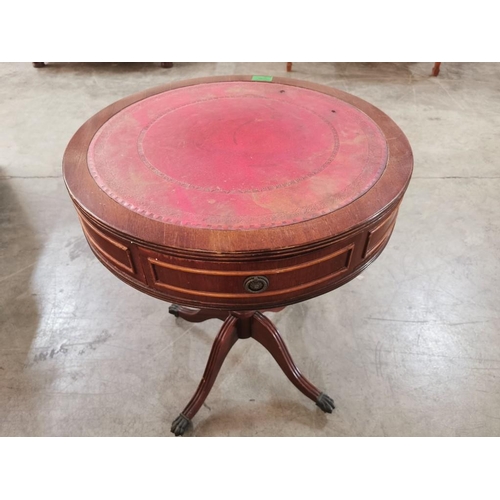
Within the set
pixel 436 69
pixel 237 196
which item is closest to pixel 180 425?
pixel 237 196

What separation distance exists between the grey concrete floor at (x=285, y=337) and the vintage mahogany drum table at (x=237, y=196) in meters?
0.75

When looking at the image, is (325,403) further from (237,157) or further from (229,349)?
(237,157)

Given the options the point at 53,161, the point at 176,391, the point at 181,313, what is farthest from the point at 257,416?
the point at 53,161

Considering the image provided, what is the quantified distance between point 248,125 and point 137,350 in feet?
3.60

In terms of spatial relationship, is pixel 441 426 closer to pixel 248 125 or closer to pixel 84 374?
pixel 248 125

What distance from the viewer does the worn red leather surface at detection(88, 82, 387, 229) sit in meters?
0.93

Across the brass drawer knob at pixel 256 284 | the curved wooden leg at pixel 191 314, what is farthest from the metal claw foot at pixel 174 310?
the brass drawer knob at pixel 256 284

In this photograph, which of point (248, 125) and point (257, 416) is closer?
point (248, 125)

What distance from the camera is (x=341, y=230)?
0.88 m

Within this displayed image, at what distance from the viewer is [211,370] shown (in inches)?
56.7

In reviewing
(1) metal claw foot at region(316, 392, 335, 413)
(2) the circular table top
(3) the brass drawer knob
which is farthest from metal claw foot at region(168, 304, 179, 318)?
(3) the brass drawer knob

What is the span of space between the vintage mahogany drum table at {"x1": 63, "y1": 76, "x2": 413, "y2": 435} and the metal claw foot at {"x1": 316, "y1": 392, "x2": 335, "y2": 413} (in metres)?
0.70

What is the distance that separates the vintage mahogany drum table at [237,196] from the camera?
868 mm

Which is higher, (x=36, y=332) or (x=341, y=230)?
(x=341, y=230)
